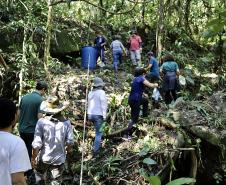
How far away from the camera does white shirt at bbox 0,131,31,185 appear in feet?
9.34

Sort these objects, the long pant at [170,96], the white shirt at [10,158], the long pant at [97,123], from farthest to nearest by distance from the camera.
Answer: the long pant at [170,96], the long pant at [97,123], the white shirt at [10,158]

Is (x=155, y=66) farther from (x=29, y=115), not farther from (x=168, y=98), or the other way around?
(x=29, y=115)

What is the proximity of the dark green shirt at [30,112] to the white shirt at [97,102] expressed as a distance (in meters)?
1.30

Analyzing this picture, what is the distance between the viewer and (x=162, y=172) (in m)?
7.18

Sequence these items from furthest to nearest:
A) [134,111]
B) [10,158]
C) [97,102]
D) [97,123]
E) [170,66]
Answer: [170,66]
[134,111]
[97,123]
[97,102]
[10,158]

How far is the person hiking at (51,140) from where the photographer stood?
552 cm

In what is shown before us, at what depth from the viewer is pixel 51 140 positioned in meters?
5.53

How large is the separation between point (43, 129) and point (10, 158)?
268 centimetres

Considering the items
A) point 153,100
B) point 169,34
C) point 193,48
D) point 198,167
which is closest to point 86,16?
point 169,34

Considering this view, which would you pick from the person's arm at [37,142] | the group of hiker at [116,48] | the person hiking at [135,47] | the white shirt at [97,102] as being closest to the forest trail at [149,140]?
the white shirt at [97,102]

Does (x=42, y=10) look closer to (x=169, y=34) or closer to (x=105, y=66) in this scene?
(x=105, y=66)

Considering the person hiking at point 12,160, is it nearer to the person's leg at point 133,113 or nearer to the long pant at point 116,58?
the person's leg at point 133,113

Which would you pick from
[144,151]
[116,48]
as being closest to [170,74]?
[144,151]

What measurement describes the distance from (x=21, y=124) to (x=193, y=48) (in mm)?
12745
